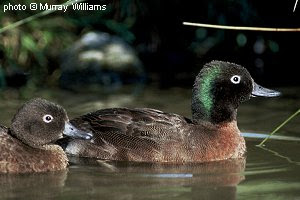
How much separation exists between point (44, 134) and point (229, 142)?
1.98 meters

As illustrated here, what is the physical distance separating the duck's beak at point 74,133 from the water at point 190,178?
30 centimetres

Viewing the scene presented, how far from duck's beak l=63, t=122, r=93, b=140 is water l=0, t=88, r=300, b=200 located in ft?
0.98

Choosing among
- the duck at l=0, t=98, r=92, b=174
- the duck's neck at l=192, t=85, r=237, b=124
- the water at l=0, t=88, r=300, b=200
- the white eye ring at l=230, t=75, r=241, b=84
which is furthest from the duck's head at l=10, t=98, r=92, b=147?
the white eye ring at l=230, t=75, r=241, b=84

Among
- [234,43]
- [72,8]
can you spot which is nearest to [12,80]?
[72,8]

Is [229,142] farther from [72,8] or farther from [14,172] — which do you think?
[72,8]

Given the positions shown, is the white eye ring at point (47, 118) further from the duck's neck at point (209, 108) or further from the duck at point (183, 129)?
the duck's neck at point (209, 108)

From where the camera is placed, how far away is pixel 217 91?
10.5m

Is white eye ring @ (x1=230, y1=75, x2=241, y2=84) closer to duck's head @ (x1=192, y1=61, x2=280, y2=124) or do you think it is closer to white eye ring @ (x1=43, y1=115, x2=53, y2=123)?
duck's head @ (x1=192, y1=61, x2=280, y2=124)

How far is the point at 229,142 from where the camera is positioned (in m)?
10.3

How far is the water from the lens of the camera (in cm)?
832

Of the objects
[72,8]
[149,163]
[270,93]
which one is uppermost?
[72,8]

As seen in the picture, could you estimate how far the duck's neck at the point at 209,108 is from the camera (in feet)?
34.4

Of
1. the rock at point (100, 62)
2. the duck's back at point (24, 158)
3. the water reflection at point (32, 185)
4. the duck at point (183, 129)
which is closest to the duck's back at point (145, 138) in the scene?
the duck at point (183, 129)

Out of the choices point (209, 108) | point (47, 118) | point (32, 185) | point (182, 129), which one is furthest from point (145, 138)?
point (32, 185)
